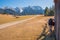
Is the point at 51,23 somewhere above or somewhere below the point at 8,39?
above

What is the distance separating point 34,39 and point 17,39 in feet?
4.69

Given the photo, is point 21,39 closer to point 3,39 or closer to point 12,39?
point 12,39

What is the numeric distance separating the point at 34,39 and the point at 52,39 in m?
2.05

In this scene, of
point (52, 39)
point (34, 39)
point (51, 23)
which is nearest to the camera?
point (52, 39)

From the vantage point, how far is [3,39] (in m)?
12.2

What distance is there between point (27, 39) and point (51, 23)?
3489 mm

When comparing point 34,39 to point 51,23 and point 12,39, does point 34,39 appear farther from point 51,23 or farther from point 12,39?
point 51,23

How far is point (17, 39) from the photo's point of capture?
474 inches

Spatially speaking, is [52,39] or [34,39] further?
[34,39]

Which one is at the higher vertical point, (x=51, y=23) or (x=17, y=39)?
(x=51, y=23)

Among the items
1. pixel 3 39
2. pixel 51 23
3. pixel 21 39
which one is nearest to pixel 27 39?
pixel 21 39

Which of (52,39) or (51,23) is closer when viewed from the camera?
(52,39)

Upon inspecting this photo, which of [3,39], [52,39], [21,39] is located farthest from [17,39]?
[52,39]

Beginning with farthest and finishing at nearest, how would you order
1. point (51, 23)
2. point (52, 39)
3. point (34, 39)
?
point (51, 23) < point (34, 39) < point (52, 39)
